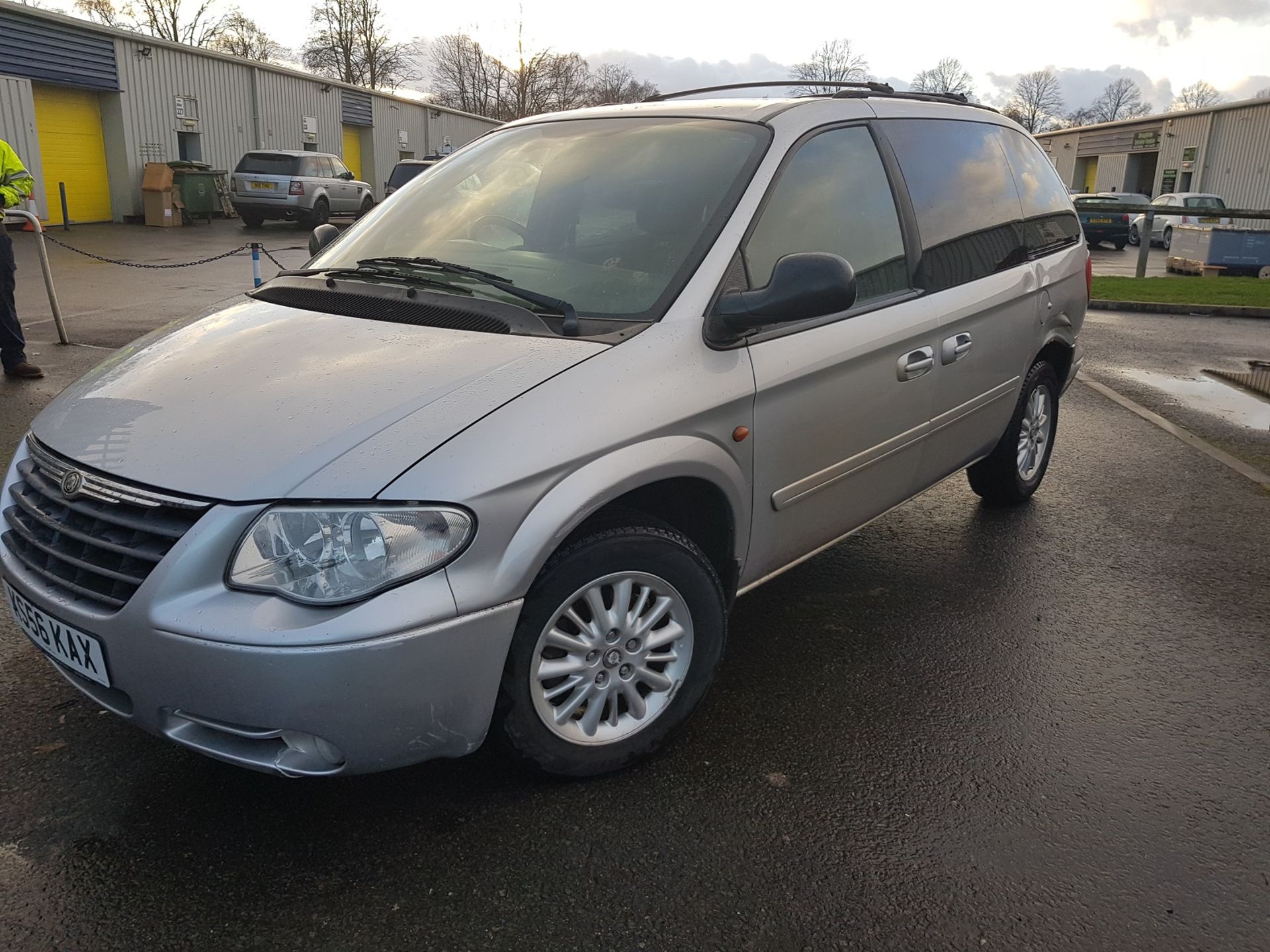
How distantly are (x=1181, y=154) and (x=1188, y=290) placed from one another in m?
A: 32.0

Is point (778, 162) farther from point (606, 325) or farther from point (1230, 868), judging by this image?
point (1230, 868)

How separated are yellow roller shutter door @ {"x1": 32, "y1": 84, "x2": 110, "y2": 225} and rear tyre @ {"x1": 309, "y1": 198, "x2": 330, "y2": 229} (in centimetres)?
499

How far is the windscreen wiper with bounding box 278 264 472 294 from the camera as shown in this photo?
3.13m

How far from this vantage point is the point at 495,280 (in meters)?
3.09

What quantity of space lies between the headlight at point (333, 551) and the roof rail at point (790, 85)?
7.98 feet

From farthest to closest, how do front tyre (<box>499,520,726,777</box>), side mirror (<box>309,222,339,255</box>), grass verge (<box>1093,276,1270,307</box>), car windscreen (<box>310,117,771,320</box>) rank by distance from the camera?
grass verge (<box>1093,276,1270,307</box>) → side mirror (<box>309,222,339,255</box>) → car windscreen (<box>310,117,771,320</box>) → front tyre (<box>499,520,726,777</box>)

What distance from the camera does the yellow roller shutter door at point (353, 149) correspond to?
38.3 meters

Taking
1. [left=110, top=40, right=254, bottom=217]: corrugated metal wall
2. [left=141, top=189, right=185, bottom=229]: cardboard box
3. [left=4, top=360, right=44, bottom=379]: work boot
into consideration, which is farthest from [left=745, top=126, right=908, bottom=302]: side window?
[left=110, top=40, right=254, bottom=217]: corrugated metal wall

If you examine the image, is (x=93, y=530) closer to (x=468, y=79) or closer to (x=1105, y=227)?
(x=1105, y=227)

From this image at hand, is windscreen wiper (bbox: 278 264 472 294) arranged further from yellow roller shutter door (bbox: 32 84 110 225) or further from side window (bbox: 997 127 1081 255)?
yellow roller shutter door (bbox: 32 84 110 225)

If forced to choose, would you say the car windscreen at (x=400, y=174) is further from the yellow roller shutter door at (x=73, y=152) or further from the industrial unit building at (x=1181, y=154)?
the industrial unit building at (x=1181, y=154)

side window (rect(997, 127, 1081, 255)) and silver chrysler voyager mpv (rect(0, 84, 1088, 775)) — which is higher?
side window (rect(997, 127, 1081, 255))

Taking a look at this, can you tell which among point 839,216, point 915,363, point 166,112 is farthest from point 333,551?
point 166,112

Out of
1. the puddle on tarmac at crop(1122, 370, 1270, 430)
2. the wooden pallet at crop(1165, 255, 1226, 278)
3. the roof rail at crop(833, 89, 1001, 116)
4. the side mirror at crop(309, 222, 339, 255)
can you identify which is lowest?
the wooden pallet at crop(1165, 255, 1226, 278)
